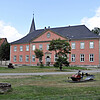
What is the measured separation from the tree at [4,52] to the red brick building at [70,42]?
3.99m

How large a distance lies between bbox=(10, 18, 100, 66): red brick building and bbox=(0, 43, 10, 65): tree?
3.99 m

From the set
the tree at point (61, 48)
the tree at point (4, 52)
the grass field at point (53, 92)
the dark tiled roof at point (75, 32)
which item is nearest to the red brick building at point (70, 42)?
the dark tiled roof at point (75, 32)

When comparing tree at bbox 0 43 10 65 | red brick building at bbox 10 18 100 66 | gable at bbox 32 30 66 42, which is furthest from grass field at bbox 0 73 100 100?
tree at bbox 0 43 10 65

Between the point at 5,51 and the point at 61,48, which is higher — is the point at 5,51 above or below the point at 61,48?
above

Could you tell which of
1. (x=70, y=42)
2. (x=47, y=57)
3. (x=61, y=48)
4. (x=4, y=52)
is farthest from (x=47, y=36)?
(x=61, y=48)

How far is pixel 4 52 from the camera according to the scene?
62.5m

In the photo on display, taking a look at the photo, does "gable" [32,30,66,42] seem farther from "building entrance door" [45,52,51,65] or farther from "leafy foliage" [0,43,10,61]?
"leafy foliage" [0,43,10,61]

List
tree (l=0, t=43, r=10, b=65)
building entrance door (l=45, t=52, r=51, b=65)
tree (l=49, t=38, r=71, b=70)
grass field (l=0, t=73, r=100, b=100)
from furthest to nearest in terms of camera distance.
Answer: tree (l=0, t=43, r=10, b=65) → building entrance door (l=45, t=52, r=51, b=65) → tree (l=49, t=38, r=71, b=70) → grass field (l=0, t=73, r=100, b=100)

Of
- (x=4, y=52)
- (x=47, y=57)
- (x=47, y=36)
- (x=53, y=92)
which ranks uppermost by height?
(x=47, y=36)

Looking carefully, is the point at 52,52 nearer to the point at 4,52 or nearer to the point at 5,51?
the point at 5,51

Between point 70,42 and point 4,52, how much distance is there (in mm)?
24422

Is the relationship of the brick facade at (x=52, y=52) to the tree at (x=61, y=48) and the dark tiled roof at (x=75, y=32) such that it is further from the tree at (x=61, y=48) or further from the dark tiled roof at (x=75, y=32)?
the tree at (x=61, y=48)

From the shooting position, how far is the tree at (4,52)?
61625mm

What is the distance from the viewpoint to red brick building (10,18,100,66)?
148ft
